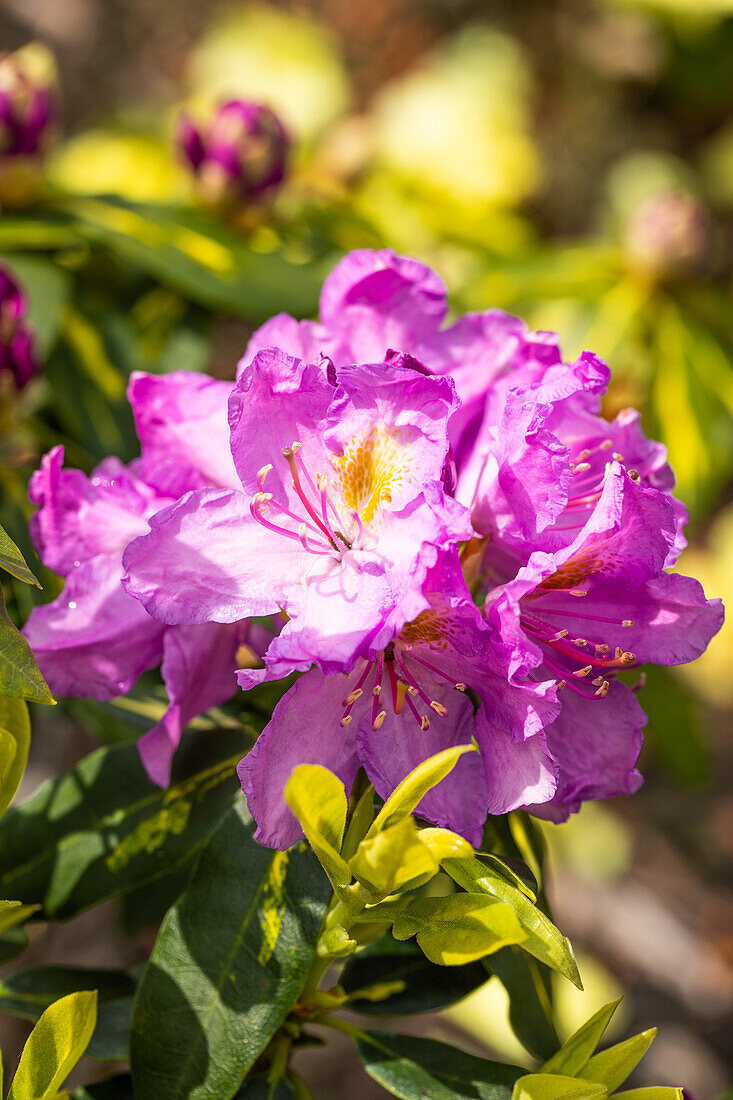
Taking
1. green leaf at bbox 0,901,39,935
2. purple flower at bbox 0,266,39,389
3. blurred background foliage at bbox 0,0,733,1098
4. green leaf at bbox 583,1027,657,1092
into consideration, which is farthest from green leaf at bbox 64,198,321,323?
green leaf at bbox 583,1027,657,1092

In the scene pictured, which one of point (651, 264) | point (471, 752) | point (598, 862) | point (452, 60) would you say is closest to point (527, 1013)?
point (471, 752)

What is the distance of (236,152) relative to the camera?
1.12 metres

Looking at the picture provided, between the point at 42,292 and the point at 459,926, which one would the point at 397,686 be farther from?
the point at 42,292

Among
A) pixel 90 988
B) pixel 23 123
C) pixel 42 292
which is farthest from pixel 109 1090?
pixel 23 123

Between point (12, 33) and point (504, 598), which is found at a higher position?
point (504, 598)

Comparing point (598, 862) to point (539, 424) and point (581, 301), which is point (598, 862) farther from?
point (539, 424)

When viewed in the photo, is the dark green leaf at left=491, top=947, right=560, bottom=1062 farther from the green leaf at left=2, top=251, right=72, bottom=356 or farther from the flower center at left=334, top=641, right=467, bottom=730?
the green leaf at left=2, top=251, right=72, bottom=356

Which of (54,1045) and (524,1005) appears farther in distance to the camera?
(524,1005)

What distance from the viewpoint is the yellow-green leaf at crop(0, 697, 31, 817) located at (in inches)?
21.7

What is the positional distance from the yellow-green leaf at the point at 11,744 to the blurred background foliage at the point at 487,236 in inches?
6.9

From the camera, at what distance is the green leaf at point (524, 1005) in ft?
1.99

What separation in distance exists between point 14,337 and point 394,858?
63 centimetres

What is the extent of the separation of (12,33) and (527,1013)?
2.67 meters

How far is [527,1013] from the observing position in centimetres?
61
